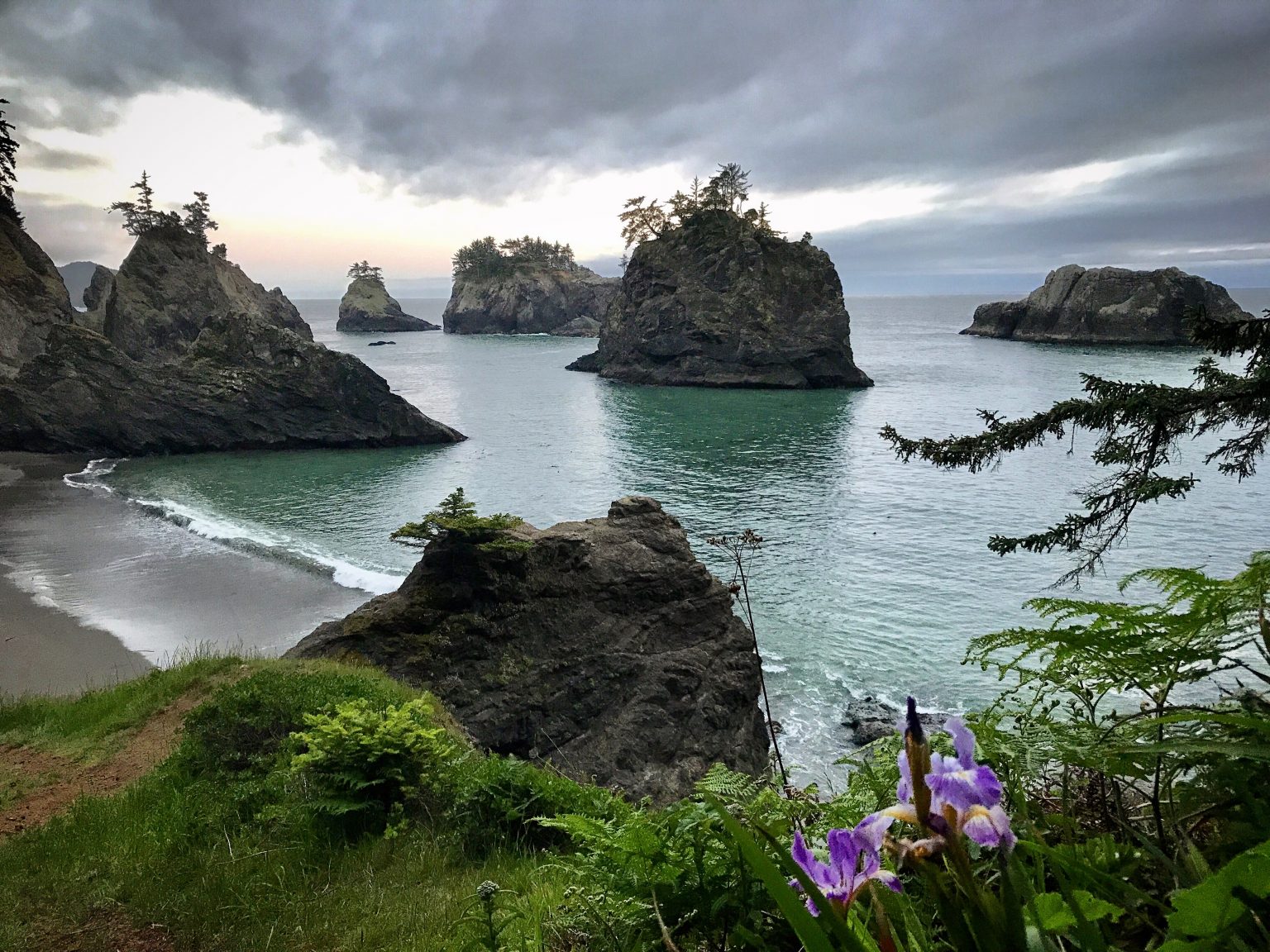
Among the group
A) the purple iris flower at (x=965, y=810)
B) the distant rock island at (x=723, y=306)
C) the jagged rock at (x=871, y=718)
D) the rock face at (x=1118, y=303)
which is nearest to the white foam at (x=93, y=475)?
the jagged rock at (x=871, y=718)

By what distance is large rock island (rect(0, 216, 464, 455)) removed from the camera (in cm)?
4375

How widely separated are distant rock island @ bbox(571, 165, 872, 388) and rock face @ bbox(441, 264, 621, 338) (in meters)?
74.8

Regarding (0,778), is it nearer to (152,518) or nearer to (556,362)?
(152,518)

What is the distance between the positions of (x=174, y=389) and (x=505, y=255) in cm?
13382

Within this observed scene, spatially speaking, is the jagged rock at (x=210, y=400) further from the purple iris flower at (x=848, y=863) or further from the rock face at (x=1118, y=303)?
the rock face at (x=1118, y=303)

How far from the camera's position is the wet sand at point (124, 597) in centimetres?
1722

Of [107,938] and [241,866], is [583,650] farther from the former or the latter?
[107,938]

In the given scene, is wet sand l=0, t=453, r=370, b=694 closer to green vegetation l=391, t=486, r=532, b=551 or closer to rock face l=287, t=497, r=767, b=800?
rock face l=287, t=497, r=767, b=800

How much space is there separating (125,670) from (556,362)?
9240 cm

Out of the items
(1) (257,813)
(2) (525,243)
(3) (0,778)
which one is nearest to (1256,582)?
(1) (257,813)

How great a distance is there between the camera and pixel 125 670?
54.2 feet

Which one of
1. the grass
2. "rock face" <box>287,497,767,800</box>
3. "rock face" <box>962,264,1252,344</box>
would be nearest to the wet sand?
"rock face" <box>287,497,767,800</box>

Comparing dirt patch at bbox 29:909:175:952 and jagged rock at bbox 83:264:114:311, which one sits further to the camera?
jagged rock at bbox 83:264:114:311

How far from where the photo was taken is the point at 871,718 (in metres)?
15.2
